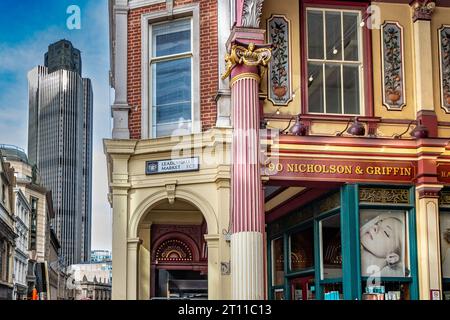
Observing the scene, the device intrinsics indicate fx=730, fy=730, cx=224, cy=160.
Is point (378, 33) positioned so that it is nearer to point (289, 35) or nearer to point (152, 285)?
point (289, 35)

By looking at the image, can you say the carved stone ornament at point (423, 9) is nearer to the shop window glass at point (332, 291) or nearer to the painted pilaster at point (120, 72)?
the shop window glass at point (332, 291)

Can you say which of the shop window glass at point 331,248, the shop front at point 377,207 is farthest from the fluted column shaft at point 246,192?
the shop window glass at point 331,248

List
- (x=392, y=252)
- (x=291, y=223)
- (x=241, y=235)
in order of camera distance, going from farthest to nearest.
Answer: (x=291, y=223) → (x=392, y=252) → (x=241, y=235)

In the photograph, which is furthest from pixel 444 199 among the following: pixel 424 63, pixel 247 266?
pixel 247 266

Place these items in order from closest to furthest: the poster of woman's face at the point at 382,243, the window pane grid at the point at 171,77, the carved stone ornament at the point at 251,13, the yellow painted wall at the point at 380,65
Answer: the carved stone ornament at the point at 251,13 → the poster of woman's face at the point at 382,243 → the yellow painted wall at the point at 380,65 → the window pane grid at the point at 171,77

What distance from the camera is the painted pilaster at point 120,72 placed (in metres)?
12.0

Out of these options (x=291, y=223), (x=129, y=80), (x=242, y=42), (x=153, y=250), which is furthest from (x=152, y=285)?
(x=242, y=42)

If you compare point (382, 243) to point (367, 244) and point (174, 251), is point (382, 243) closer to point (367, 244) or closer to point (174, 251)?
point (367, 244)

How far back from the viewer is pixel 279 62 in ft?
38.5

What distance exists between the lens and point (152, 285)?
46.5 feet

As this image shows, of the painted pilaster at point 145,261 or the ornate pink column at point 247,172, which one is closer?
the ornate pink column at point 247,172

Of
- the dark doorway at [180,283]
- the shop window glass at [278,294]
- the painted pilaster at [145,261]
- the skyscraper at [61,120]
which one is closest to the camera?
the skyscraper at [61,120]

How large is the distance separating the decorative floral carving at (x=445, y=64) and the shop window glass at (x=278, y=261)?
4706 millimetres

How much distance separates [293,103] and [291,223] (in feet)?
Result: 10.7
